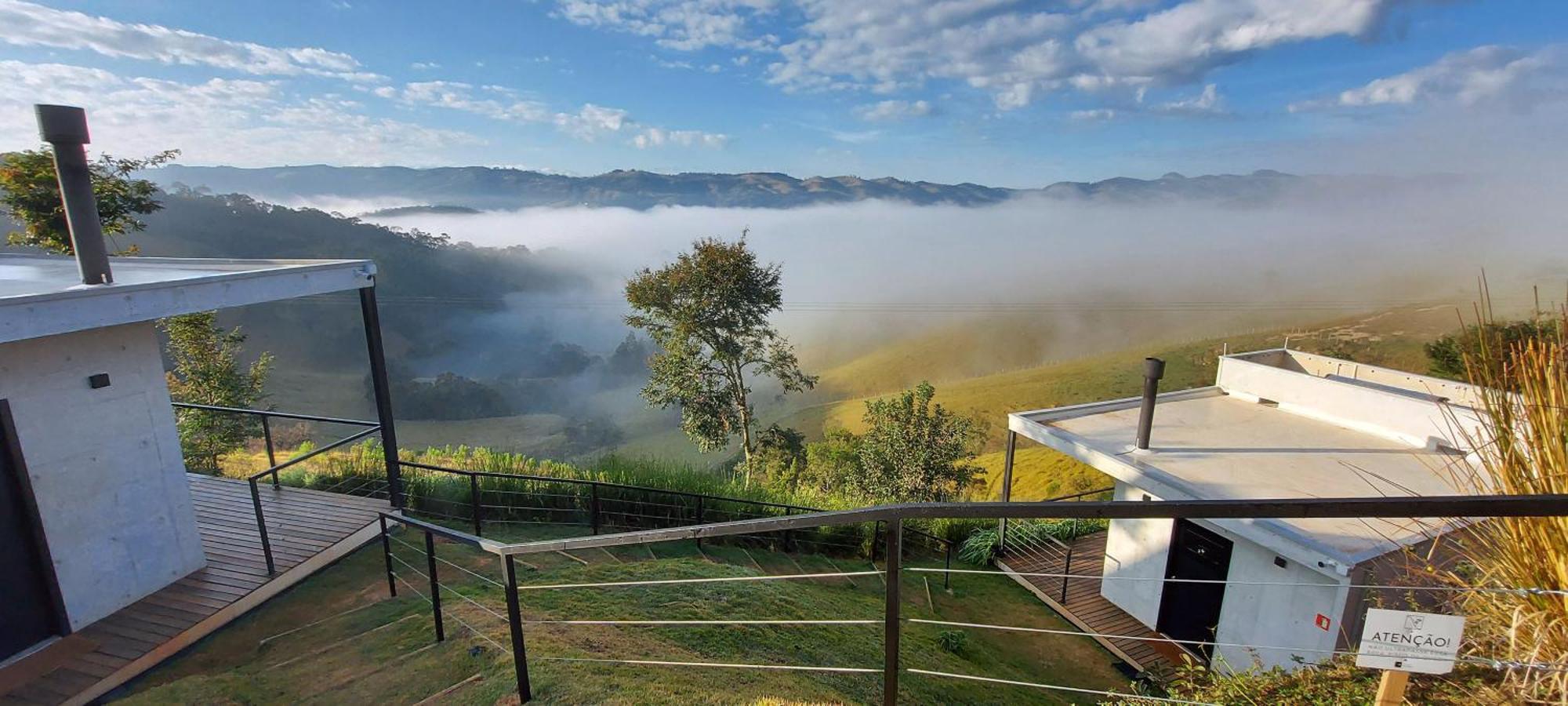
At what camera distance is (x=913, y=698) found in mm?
3947

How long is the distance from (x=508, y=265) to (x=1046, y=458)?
92.1m

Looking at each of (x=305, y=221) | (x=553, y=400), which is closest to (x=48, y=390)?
(x=553, y=400)

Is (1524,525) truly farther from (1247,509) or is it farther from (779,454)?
(779,454)

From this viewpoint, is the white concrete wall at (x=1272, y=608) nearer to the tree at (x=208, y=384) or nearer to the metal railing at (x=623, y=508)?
the metal railing at (x=623, y=508)

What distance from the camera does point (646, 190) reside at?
18488cm

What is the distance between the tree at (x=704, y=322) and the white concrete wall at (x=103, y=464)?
13.7m

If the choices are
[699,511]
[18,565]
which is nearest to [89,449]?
[18,565]

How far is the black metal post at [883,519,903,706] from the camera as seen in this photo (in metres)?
1.79

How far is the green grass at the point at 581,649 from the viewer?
3441mm

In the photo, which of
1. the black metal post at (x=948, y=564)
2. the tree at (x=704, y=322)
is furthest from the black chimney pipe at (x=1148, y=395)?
the tree at (x=704, y=322)

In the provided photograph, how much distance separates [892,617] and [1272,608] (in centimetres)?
781

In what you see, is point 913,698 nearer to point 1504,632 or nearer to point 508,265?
point 1504,632

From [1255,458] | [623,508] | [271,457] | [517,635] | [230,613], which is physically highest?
[517,635]

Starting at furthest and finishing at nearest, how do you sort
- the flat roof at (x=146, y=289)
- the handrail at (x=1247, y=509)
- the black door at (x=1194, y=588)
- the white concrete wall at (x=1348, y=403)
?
the white concrete wall at (x=1348, y=403)
the black door at (x=1194, y=588)
the flat roof at (x=146, y=289)
the handrail at (x=1247, y=509)
